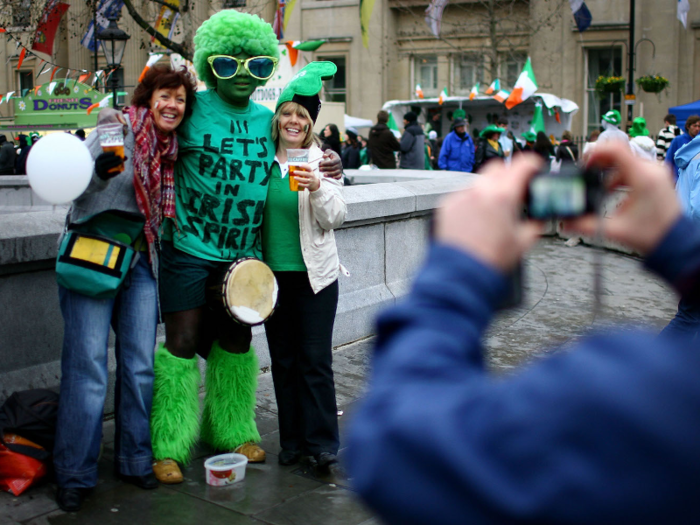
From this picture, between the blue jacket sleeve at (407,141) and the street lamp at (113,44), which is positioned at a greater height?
the street lamp at (113,44)

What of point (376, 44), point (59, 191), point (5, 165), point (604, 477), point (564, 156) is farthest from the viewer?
point (376, 44)

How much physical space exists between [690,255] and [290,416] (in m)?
3.28

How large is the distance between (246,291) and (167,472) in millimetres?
939

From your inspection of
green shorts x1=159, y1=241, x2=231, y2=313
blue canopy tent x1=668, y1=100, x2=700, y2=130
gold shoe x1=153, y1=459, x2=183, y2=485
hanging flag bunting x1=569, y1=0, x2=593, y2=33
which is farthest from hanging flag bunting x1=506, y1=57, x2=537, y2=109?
gold shoe x1=153, y1=459, x2=183, y2=485

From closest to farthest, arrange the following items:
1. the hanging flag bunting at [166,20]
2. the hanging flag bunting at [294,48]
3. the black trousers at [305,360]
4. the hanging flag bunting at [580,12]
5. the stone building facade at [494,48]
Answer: the black trousers at [305,360], the hanging flag bunting at [294,48], the hanging flag bunting at [166,20], the hanging flag bunting at [580,12], the stone building facade at [494,48]

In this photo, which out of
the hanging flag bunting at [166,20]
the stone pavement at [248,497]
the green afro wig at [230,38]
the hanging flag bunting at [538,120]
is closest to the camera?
the stone pavement at [248,497]

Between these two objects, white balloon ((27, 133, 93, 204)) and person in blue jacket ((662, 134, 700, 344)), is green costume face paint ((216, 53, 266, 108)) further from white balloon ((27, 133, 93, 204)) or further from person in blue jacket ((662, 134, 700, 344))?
person in blue jacket ((662, 134, 700, 344))

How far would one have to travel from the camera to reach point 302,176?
12.2 feet

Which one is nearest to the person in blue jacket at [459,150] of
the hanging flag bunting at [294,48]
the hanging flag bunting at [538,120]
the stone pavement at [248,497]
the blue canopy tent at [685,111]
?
the hanging flag bunting at [294,48]

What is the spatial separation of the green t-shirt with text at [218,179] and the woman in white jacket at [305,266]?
0.11 metres

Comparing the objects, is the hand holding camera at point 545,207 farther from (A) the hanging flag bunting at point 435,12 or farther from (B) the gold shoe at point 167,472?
(A) the hanging flag bunting at point 435,12

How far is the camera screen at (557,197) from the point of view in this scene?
1024mm

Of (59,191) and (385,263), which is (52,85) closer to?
(385,263)

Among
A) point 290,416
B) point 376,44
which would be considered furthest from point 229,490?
point 376,44
